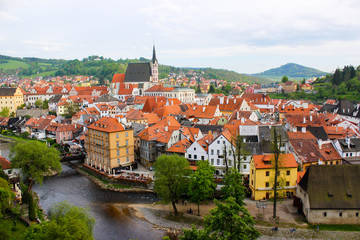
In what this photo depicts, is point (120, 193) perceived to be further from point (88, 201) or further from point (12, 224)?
point (12, 224)

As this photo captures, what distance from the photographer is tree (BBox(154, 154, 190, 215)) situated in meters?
32.8

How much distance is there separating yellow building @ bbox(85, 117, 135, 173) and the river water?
12.3 ft

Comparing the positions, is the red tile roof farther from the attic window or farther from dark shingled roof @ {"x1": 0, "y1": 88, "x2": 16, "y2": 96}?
dark shingled roof @ {"x1": 0, "y1": 88, "x2": 16, "y2": 96}

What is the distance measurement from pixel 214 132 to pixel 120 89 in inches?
3018

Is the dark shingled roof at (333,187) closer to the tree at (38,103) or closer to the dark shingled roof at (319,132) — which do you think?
the dark shingled roof at (319,132)

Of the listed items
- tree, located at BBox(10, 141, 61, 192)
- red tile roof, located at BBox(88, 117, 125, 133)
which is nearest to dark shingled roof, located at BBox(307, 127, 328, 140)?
red tile roof, located at BBox(88, 117, 125, 133)

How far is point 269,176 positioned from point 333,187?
21.7 ft

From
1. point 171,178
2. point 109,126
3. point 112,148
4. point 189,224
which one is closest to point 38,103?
point 109,126

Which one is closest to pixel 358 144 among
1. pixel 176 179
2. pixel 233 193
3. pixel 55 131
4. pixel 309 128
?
pixel 309 128

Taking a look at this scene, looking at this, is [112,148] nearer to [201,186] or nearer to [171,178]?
[171,178]

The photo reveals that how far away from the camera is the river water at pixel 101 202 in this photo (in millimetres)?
30578

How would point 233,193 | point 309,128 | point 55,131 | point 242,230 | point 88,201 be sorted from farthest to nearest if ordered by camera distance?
point 55,131 → point 309,128 → point 88,201 → point 233,193 → point 242,230

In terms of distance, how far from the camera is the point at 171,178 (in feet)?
108

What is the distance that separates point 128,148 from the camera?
1853 inches
